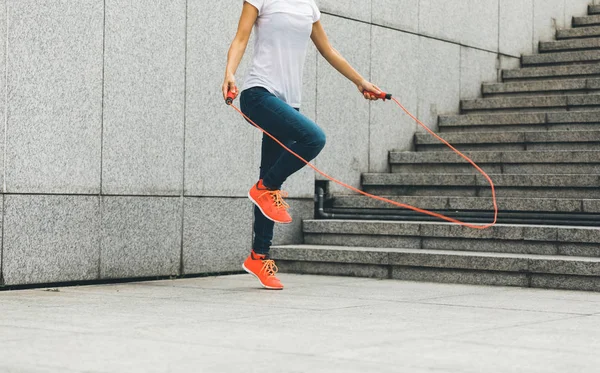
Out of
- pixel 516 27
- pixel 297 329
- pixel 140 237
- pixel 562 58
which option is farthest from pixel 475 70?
pixel 297 329

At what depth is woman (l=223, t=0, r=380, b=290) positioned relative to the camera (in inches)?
261

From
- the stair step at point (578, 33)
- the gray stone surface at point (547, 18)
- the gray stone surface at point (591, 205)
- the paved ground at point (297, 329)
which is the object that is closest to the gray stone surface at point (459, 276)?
the paved ground at point (297, 329)

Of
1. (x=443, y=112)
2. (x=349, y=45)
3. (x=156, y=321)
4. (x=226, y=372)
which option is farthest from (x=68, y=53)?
(x=443, y=112)

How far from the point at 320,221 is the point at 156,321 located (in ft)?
14.7

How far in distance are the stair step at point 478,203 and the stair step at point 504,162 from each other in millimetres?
869

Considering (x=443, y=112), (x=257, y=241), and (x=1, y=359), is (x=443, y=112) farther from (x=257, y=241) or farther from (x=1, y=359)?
(x=1, y=359)

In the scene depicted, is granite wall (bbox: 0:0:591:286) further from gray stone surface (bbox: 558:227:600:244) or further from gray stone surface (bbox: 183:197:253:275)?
gray stone surface (bbox: 558:227:600:244)

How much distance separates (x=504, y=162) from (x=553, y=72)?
272 cm

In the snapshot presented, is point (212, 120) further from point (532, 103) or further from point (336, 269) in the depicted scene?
point (532, 103)

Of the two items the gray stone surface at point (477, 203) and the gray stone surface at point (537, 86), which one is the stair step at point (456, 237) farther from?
the gray stone surface at point (537, 86)

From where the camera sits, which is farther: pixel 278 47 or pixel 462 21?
pixel 462 21

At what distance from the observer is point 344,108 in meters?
10.3

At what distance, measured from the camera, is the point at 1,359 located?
3.96 metres

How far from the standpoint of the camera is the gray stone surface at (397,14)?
10.8 meters
